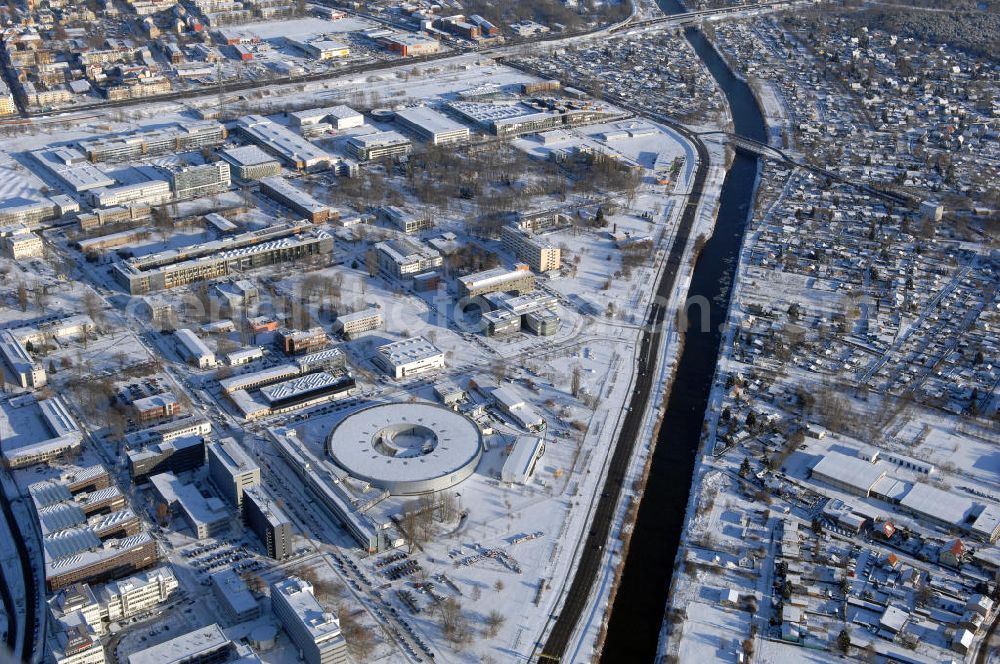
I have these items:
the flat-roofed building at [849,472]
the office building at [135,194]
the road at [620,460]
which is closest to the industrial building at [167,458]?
the road at [620,460]

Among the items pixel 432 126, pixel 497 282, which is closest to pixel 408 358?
pixel 497 282

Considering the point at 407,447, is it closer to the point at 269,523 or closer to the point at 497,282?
the point at 269,523

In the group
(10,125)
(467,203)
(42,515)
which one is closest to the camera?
(42,515)

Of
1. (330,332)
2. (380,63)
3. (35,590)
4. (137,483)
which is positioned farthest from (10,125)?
(35,590)

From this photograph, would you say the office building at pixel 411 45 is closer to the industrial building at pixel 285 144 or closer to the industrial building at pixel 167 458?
the industrial building at pixel 285 144

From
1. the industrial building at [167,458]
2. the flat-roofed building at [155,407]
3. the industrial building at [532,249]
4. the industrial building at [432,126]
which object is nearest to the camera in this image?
the industrial building at [167,458]

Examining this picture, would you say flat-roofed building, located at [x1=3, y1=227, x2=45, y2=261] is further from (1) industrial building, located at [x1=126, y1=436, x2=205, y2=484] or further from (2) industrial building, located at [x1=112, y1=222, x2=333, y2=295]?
(1) industrial building, located at [x1=126, y1=436, x2=205, y2=484]

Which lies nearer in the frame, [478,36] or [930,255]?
[930,255]

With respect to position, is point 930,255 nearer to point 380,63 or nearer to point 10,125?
point 380,63
